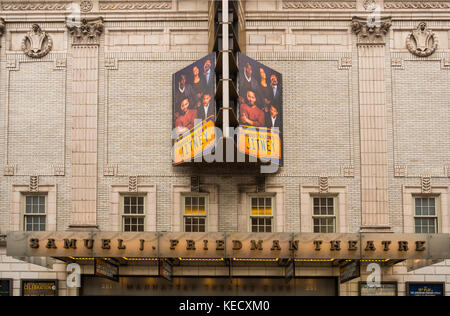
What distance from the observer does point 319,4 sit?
22.5 meters

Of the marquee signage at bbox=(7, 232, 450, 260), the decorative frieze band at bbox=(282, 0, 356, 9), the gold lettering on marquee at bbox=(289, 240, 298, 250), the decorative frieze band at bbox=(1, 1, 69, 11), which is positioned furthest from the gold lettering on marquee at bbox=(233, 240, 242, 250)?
the decorative frieze band at bbox=(1, 1, 69, 11)

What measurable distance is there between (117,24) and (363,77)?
8974 mm

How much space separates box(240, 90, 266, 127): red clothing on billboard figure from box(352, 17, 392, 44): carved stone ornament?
15.3 feet

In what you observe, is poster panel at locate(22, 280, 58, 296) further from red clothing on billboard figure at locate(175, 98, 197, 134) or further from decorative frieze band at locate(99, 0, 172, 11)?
Result: decorative frieze band at locate(99, 0, 172, 11)

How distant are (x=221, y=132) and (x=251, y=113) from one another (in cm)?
134

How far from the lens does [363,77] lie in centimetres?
2203

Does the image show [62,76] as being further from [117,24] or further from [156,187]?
[156,187]

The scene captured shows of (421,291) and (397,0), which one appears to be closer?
(421,291)

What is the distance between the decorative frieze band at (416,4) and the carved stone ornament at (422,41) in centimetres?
66

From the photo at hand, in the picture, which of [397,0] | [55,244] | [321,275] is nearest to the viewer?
[55,244]

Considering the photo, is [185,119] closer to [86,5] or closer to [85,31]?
[85,31]

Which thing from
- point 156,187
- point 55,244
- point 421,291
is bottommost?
Answer: point 421,291

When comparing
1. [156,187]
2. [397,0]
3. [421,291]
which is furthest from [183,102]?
[421,291]

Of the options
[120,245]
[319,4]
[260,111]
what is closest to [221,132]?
[260,111]
